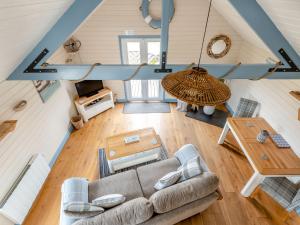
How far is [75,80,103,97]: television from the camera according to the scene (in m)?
4.16

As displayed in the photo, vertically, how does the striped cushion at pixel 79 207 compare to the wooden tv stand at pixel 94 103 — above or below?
above

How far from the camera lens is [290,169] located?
7.70 feet

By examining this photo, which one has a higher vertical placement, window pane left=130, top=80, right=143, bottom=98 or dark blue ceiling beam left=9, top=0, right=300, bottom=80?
dark blue ceiling beam left=9, top=0, right=300, bottom=80

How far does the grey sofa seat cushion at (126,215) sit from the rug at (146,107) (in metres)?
3.09

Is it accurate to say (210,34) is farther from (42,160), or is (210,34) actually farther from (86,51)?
(42,160)

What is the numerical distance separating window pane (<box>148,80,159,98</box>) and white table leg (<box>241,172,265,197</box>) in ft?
10.9

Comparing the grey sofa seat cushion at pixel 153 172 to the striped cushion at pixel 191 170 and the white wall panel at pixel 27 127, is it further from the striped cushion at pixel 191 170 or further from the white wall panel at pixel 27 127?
the white wall panel at pixel 27 127

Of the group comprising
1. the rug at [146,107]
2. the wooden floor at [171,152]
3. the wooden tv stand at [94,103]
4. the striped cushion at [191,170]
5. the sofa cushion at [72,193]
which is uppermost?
the striped cushion at [191,170]

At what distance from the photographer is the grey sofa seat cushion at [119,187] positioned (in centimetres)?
236

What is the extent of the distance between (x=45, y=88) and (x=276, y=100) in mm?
4382

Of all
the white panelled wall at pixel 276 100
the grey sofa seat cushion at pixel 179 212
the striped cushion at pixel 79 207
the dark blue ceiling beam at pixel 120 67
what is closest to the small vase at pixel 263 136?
the white panelled wall at pixel 276 100

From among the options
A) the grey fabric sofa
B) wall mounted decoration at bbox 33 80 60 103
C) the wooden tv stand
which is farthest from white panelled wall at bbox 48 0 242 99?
the grey fabric sofa

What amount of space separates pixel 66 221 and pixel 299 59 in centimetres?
344

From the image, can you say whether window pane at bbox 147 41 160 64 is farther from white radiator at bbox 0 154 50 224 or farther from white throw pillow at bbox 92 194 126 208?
white throw pillow at bbox 92 194 126 208
